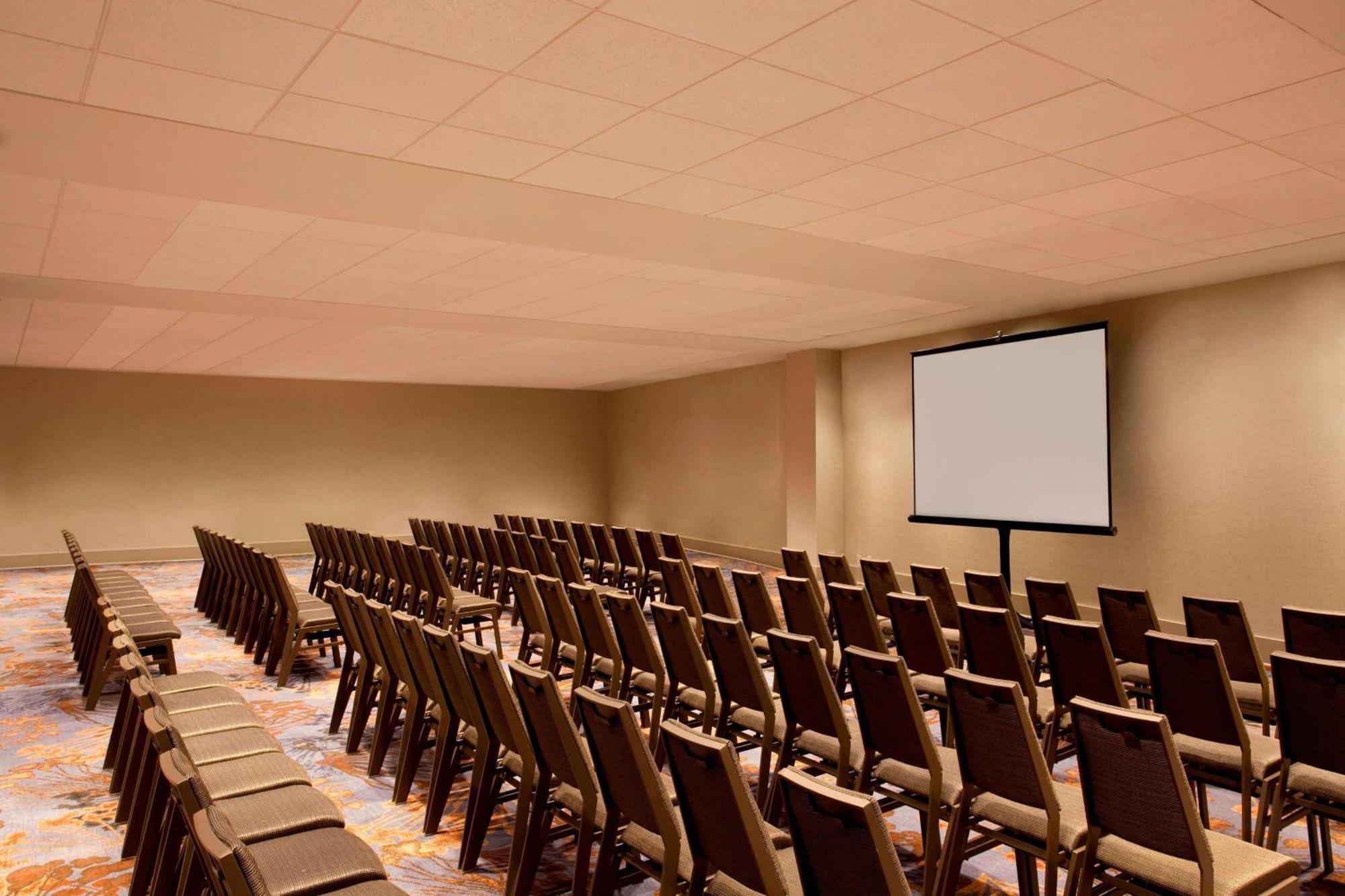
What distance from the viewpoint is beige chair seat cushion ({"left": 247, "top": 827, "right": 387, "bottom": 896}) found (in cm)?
229

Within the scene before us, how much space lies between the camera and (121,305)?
25.7 ft

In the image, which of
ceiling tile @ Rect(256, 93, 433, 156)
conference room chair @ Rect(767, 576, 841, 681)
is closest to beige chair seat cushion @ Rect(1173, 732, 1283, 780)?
conference room chair @ Rect(767, 576, 841, 681)

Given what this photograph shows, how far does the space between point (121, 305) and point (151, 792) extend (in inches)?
248

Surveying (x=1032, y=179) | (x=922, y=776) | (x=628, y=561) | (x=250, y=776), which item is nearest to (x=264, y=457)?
(x=628, y=561)

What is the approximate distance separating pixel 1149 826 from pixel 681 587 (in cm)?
383

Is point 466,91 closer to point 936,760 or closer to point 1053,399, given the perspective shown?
point 936,760

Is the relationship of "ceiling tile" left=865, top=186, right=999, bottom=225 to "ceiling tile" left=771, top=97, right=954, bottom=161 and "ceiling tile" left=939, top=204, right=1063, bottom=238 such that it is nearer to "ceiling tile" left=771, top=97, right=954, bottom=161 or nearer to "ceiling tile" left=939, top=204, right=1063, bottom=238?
"ceiling tile" left=939, top=204, right=1063, bottom=238

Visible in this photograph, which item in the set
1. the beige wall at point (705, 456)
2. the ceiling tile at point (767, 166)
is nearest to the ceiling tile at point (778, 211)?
the ceiling tile at point (767, 166)

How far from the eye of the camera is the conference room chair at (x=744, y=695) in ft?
11.9

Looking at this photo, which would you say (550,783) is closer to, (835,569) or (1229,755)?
(1229,755)

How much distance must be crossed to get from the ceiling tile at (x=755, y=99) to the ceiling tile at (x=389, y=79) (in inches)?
32.3

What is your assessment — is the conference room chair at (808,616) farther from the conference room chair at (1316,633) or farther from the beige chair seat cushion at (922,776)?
the conference room chair at (1316,633)

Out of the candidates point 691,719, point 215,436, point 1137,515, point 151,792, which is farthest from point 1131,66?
point 215,436

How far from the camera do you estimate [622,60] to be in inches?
131
